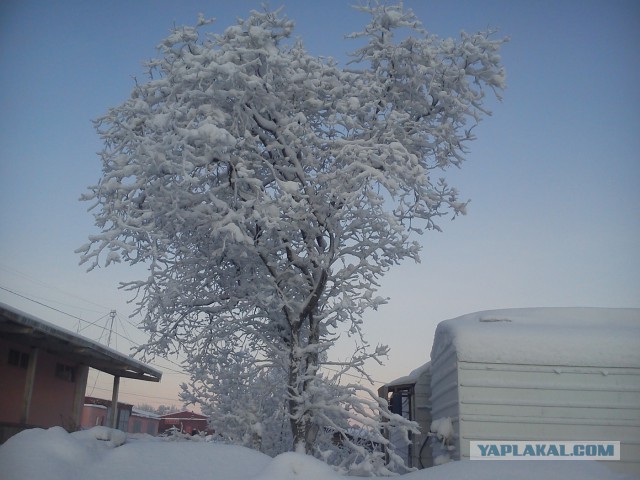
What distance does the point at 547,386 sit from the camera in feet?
31.9

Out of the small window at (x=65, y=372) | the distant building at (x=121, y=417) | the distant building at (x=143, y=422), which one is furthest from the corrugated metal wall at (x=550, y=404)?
the distant building at (x=143, y=422)

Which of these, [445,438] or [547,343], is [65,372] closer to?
[445,438]

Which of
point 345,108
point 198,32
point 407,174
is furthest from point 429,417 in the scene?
point 198,32

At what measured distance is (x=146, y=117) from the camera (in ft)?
34.3

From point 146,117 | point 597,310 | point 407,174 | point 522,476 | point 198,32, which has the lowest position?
point 522,476

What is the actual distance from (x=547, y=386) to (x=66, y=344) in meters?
11.0

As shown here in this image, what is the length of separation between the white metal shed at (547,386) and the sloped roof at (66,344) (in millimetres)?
8279

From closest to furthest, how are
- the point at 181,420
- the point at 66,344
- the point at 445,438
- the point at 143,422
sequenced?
the point at 445,438 → the point at 66,344 → the point at 143,422 → the point at 181,420

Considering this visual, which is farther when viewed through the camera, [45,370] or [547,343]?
[45,370]

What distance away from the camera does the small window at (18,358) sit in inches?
546

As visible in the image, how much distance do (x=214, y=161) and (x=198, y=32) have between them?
2413mm

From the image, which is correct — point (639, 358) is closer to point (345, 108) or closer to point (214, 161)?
point (345, 108)

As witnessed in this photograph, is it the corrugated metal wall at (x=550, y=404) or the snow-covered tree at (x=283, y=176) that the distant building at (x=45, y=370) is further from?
the corrugated metal wall at (x=550, y=404)

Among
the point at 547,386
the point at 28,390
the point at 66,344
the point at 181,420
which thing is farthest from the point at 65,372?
the point at 181,420
